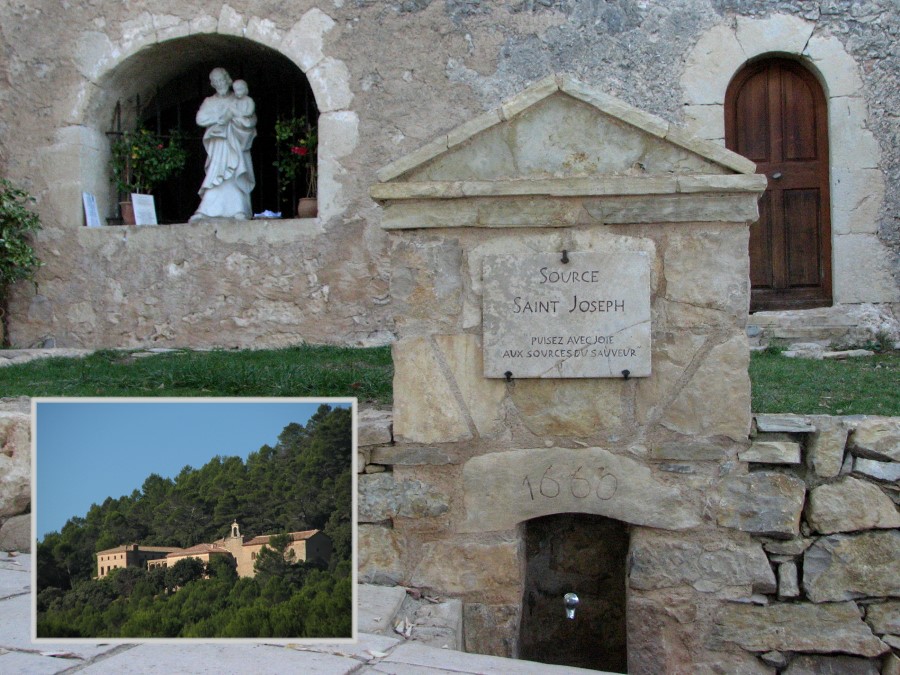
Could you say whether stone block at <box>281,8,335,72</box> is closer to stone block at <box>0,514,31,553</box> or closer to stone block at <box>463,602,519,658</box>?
stone block at <box>0,514,31,553</box>

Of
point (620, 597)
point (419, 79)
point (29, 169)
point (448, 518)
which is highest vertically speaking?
point (419, 79)

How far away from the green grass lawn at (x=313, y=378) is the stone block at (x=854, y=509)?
0.62 metres

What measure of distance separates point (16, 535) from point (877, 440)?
13.0ft

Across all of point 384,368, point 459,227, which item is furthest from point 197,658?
point 384,368

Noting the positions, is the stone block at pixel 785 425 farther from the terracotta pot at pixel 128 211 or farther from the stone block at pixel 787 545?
the terracotta pot at pixel 128 211

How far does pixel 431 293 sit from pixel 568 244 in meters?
0.59

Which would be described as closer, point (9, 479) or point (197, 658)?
point (197, 658)

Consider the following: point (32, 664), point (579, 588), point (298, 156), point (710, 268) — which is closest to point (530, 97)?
point (710, 268)

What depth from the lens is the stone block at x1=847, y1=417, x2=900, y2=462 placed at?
3.58 meters

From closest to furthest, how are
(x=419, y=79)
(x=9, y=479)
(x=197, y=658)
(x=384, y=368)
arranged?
(x=197, y=658) → (x=9, y=479) → (x=384, y=368) → (x=419, y=79)

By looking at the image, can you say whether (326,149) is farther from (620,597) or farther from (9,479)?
(620,597)

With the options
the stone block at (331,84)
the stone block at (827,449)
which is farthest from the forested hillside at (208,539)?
the stone block at (331,84)

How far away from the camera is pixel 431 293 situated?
11.9 feet

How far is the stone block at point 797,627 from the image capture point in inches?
139
